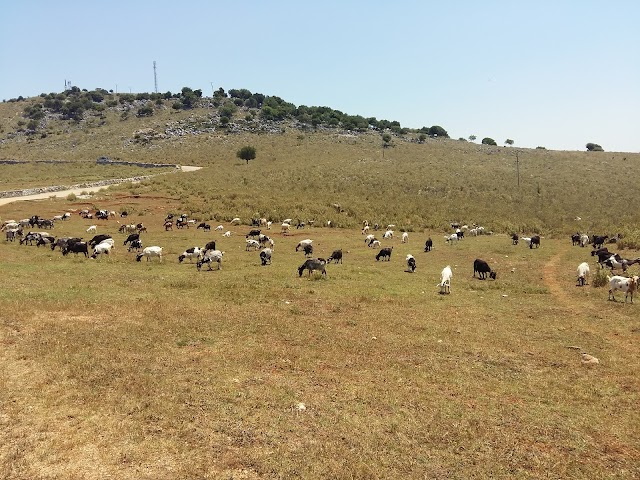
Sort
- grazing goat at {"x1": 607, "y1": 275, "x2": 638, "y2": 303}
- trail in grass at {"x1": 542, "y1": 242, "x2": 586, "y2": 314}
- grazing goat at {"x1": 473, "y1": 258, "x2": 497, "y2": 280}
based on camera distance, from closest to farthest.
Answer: trail in grass at {"x1": 542, "y1": 242, "x2": 586, "y2": 314}
grazing goat at {"x1": 607, "y1": 275, "x2": 638, "y2": 303}
grazing goat at {"x1": 473, "y1": 258, "x2": 497, "y2": 280}

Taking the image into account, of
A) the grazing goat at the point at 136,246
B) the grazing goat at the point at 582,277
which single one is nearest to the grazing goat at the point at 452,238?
the grazing goat at the point at 582,277

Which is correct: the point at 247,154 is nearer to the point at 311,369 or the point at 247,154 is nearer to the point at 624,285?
the point at 624,285

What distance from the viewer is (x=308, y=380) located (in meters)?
11.5

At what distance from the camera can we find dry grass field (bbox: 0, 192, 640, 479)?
330 inches

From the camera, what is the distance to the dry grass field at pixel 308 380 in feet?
27.5

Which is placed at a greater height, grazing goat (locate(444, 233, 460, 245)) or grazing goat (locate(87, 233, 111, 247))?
grazing goat (locate(87, 233, 111, 247))

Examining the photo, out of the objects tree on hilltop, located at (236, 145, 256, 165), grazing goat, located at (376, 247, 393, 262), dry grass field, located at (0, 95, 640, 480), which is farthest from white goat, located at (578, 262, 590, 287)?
tree on hilltop, located at (236, 145, 256, 165)

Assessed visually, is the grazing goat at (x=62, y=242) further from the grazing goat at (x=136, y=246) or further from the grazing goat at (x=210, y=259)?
the grazing goat at (x=210, y=259)

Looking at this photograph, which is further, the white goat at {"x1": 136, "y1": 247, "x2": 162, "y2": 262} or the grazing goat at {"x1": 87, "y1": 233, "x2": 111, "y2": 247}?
the grazing goat at {"x1": 87, "y1": 233, "x2": 111, "y2": 247}

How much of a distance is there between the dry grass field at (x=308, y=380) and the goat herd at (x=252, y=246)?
177 centimetres

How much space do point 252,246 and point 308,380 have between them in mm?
22153

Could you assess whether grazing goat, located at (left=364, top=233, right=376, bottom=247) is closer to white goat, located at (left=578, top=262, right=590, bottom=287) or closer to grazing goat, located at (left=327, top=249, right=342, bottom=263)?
grazing goat, located at (left=327, top=249, right=342, bottom=263)

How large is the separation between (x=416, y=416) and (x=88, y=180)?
7130cm

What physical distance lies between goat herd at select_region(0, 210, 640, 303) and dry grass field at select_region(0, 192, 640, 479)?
177 cm
